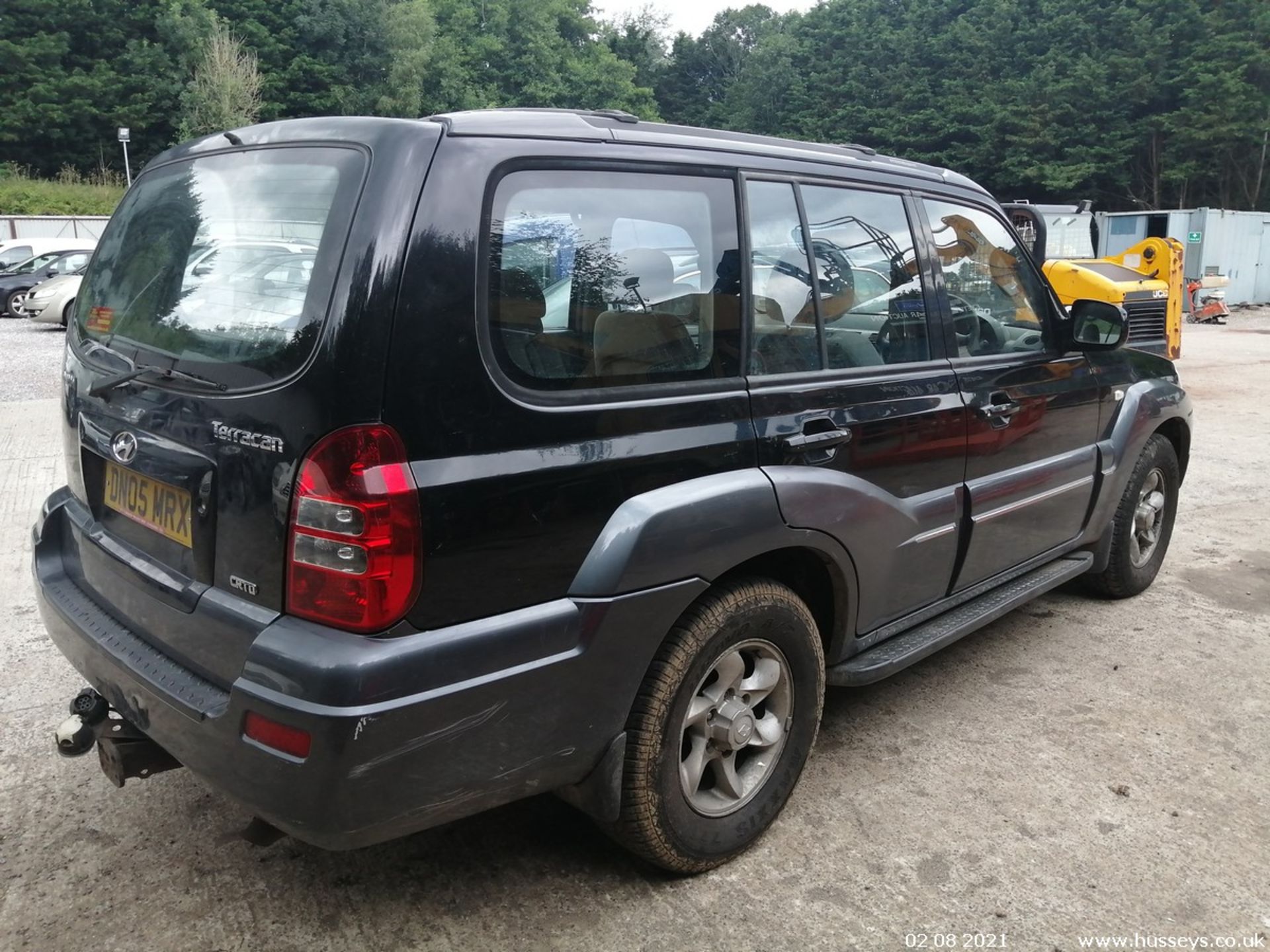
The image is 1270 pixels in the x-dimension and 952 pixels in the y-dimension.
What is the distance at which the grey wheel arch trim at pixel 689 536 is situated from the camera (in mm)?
2178

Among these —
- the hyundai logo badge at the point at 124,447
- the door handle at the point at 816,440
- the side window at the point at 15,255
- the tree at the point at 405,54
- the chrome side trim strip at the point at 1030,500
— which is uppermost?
the tree at the point at 405,54

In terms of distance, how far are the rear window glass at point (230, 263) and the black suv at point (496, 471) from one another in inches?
0.4

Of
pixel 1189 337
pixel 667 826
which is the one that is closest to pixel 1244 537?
pixel 667 826

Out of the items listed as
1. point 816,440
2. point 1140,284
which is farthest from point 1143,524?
point 1140,284

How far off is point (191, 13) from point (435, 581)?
56232 millimetres

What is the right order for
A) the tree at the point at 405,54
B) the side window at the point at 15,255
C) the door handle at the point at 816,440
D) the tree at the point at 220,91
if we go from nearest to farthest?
the door handle at the point at 816,440 → the side window at the point at 15,255 → the tree at the point at 220,91 → the tree at the point at 405,54

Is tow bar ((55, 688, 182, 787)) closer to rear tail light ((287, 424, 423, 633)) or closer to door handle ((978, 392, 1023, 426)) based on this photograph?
rear tail light ((287, 424, 423, 633))

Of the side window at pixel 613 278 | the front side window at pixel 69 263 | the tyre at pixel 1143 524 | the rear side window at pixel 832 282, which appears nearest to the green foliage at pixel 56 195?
the front side window at pixel 69 263

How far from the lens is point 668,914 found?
242cm

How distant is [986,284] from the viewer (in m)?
3.58

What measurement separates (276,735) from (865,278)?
2148mm

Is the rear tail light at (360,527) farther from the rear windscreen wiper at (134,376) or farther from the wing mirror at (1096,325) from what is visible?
the wing mirror at (1096,325)

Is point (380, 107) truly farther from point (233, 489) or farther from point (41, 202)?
point (233, 489)

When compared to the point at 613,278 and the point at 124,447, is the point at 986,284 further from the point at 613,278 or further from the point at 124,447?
the point at 124,447
